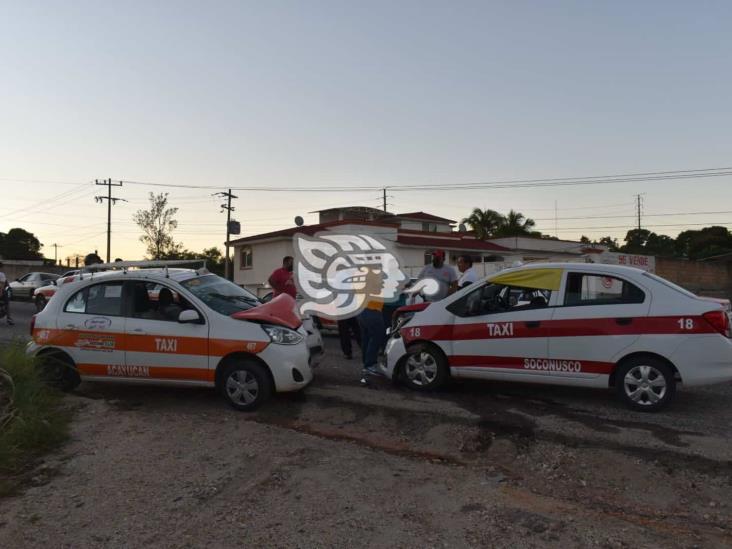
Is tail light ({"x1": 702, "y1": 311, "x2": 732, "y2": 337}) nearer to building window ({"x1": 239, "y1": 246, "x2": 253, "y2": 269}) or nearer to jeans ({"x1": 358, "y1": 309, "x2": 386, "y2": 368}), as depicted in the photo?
jeans ({"x1": 358, "y1": 309, "x2": 386, "y2": 368})

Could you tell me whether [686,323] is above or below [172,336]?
above

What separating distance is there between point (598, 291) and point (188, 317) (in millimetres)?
4624

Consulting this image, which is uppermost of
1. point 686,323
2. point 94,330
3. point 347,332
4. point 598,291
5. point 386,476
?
point 598,291

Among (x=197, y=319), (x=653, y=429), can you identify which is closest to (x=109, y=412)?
(x=197, y=319)

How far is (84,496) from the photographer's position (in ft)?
13.7

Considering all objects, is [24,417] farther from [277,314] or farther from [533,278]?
[533,278]

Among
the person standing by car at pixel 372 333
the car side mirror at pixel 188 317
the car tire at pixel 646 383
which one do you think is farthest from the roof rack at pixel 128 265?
the car tire at pixel 646 383

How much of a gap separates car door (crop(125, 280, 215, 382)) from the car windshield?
0.69ft

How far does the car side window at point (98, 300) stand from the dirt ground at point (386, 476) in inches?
43.5

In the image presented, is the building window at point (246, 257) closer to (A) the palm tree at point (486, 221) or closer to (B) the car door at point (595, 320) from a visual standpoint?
(A) the palm tree at point (486, 221)

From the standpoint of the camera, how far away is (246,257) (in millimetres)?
35219

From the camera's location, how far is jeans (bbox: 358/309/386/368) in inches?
307

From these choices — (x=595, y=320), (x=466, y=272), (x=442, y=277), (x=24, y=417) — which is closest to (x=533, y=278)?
(x=595, y=320)

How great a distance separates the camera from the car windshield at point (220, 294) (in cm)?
661
